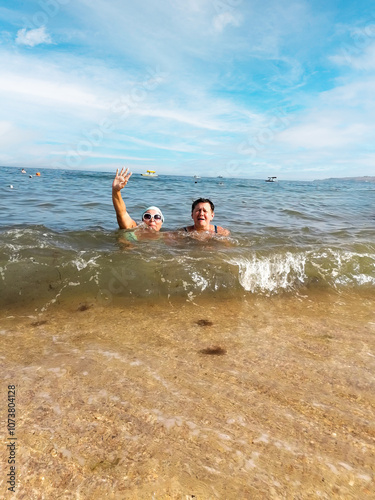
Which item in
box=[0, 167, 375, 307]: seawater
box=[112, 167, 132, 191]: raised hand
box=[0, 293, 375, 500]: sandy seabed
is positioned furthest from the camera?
box=[112, 167, 132, 191]: raised hand

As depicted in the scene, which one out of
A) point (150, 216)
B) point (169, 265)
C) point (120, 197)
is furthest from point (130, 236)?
point (169, 265)

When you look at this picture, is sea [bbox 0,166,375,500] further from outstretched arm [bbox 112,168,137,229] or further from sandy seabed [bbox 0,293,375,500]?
outstretched arm [bbox 112,168,137,229]

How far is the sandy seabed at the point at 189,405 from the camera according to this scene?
1730 mm

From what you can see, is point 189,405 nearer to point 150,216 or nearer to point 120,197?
point 120,197

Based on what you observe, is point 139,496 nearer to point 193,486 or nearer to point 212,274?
point 193,486

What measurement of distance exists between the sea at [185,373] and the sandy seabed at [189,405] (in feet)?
0.04

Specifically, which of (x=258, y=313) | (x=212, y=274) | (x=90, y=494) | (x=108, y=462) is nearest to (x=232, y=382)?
(x=108, y=462)

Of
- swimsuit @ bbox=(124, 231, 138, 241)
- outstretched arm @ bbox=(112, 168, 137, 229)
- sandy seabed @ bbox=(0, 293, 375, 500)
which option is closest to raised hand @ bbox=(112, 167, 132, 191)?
outstretched arm @ bbox=(112, 168, 137, 229)

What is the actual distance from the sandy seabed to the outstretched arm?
3638mm

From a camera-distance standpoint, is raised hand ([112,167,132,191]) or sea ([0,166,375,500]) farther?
raised hand ([112,167,132,191])

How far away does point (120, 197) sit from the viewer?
7.43 meters

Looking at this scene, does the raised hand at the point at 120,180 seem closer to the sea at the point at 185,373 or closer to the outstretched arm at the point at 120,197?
the outstretched arm at the point at 120,197

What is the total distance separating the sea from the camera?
1.77 meters

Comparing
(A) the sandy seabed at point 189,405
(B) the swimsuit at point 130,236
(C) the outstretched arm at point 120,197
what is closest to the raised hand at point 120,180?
(C) the outstretched arm at point 120,197
